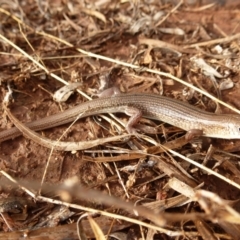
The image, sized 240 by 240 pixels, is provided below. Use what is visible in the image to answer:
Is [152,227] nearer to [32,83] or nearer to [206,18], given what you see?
[32,83]

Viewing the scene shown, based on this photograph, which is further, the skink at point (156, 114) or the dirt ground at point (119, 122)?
the skink at point (156, 114)

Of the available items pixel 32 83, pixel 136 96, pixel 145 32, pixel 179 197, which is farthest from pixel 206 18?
pixel 179 197

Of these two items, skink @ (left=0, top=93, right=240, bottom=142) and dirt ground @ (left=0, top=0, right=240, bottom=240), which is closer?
dirt ground @ (left=0, top=0, right=240, bottom=240)

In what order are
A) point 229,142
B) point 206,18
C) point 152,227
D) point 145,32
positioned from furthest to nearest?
1. point 206,18
2. point 145,32
3. point 229,142
4. point 152,227
